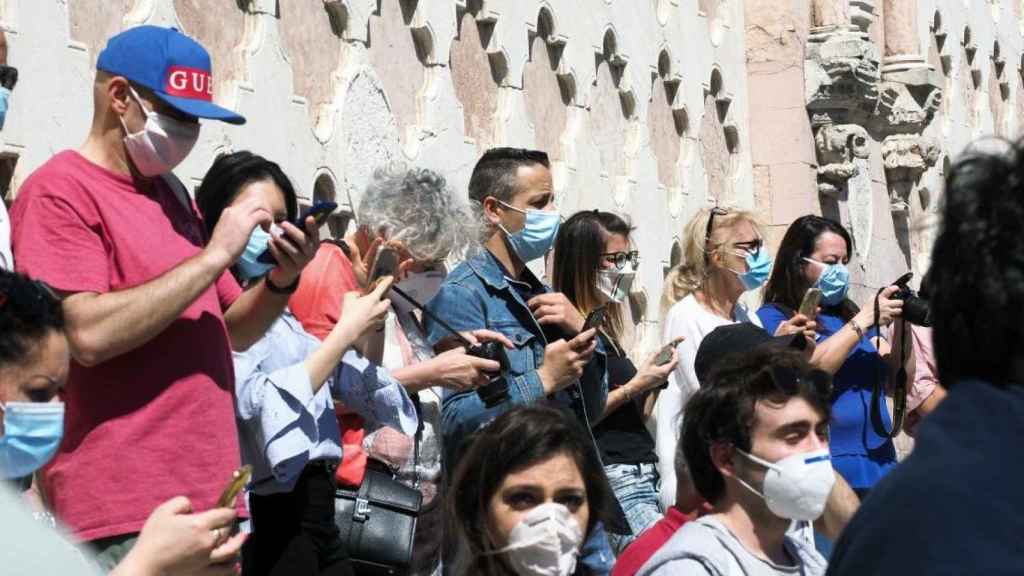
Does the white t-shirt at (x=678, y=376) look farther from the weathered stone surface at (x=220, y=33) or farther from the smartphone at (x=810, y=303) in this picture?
the weathered stone surface at (x=220, y=33)

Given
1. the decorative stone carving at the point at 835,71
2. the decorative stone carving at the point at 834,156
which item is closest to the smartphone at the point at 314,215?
the decorative stone carving at the point at 835,71

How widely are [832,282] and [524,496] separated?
357cm

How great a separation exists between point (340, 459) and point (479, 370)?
393 millimetres

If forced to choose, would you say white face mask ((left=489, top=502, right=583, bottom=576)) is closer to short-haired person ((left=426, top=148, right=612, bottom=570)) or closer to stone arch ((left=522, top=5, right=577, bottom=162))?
short-haired person ((left=426, top=148, right=612, bottom=570))

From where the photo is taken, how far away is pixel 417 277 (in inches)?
208

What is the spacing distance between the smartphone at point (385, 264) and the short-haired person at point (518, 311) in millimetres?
152

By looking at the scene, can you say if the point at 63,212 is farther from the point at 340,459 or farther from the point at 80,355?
the point at 340,459

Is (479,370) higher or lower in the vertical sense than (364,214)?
lower

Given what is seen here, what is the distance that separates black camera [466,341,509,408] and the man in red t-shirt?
2.91ft

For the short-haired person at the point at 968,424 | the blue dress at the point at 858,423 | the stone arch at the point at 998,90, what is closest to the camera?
the short-haired person at the point at 968,424

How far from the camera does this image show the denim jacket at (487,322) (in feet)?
16.6

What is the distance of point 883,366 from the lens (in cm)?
709

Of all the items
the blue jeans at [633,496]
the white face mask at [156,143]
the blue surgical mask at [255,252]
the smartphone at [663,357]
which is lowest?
the blue jeans at [633,496]

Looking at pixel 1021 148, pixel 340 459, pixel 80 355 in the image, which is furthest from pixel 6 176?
pixel 1021 148
